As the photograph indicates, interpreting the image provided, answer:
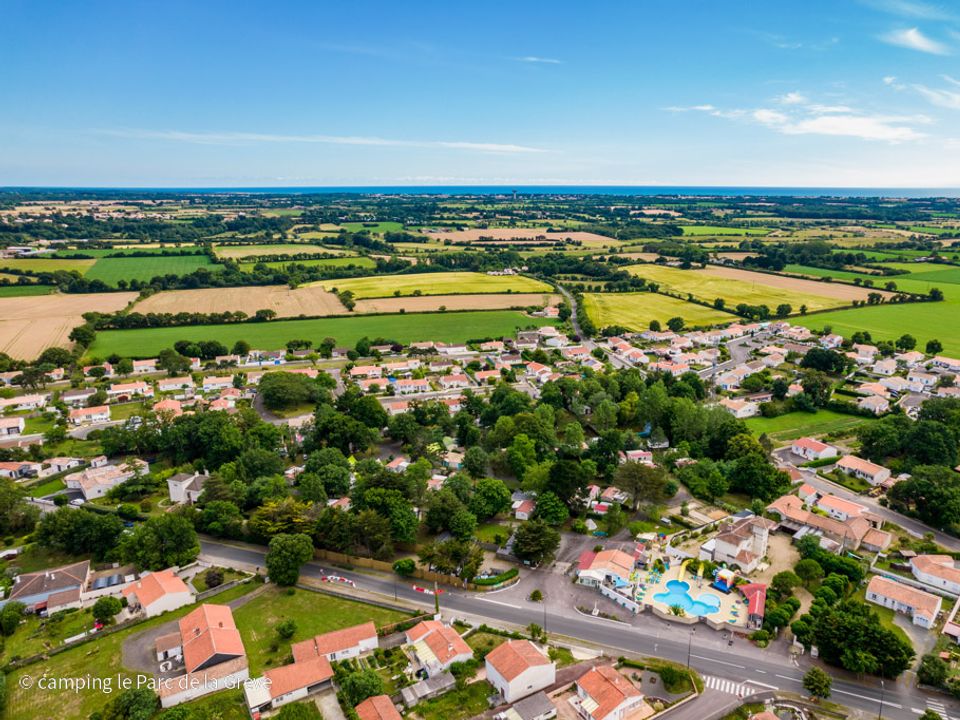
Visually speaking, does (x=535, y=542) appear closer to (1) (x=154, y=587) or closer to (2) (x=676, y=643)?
(2) (x=676, y=643)

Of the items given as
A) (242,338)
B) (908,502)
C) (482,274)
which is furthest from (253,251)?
(908,502)

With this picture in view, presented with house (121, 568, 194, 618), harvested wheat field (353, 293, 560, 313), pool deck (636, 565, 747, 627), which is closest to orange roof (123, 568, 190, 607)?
house (121, 568, 194, 618)

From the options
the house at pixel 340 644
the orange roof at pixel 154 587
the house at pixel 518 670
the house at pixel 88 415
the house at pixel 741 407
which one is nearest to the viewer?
the house at pixel 518 670

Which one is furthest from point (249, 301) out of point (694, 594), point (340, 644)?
point (694, 594)

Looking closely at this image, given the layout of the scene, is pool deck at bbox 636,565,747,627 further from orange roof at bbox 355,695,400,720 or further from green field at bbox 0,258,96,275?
green field at bbox 0,258,96,275

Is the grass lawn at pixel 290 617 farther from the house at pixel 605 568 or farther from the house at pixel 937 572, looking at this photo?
the house at pixel 937 572

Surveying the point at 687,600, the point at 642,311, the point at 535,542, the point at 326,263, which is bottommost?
the point at 687,600

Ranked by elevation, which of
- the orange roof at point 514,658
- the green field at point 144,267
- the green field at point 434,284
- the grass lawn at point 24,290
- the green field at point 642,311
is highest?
the green field at point 144,267

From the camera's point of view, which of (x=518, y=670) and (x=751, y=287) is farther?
(x=751, y=287)

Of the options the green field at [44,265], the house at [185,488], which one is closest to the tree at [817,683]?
the house at [185,488]
